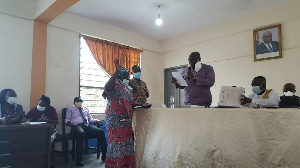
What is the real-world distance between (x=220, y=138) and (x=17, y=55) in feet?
12.2

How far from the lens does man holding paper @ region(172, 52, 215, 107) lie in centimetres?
237

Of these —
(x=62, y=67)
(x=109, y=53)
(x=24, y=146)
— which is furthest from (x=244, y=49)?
(x=24, y=146)

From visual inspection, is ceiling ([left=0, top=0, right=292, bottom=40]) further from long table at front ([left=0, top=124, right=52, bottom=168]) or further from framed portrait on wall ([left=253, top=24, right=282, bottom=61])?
long table at front ([left=0, top=124, right=52, bottom=168])

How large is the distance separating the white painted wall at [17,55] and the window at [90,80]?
1082mm

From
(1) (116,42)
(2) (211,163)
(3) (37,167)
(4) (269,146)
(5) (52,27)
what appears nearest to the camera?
(4) (269,146)

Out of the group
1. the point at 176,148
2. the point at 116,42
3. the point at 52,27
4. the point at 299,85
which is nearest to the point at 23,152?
the point at 176,148

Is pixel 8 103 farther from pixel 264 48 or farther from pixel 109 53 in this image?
pixel 264 48

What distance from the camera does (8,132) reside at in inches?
83.4

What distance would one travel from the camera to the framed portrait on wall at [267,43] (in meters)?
4.26

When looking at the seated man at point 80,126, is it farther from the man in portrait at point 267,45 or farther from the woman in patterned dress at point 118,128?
the man in portrait at point 267,45

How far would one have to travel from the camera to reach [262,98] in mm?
Result: 2227

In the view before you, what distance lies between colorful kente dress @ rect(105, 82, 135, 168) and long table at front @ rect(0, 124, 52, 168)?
71 centimetres

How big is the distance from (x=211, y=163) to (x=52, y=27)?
3.93 meters

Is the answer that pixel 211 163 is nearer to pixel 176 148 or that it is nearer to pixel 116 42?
pixel 176 148
